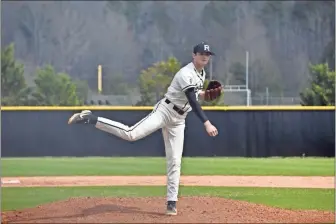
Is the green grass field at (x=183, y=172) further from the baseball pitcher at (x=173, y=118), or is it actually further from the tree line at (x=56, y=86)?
the tree line at (x=56, y=86)

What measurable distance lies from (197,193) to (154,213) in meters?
3.19

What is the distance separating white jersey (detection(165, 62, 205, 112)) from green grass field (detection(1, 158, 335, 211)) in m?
2.50

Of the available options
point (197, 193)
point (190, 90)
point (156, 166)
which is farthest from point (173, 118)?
point (156, 166)

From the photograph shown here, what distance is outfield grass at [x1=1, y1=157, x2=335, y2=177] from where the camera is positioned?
45.2ft

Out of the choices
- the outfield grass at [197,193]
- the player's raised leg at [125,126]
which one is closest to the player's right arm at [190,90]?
the player's raised leg at [125,126]

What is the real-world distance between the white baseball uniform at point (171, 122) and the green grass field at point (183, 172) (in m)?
2.27

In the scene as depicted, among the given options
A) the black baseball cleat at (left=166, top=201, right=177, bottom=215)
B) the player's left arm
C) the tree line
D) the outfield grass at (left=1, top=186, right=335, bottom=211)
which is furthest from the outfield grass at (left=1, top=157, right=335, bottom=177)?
the tree line

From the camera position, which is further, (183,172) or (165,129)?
(183,172)

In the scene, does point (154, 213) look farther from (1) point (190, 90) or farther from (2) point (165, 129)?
(1) point (190, 90)

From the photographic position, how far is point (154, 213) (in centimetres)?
643

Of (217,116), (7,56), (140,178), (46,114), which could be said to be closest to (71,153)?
(46,114)

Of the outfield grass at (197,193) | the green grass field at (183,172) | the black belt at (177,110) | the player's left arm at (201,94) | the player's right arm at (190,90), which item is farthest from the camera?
the green grass field at (183,172)

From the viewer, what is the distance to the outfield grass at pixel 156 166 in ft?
45.2

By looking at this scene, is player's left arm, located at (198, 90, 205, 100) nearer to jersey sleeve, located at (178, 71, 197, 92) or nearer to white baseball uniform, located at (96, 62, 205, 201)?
white baseball uniform, located at (96, 62, 205, 201)
